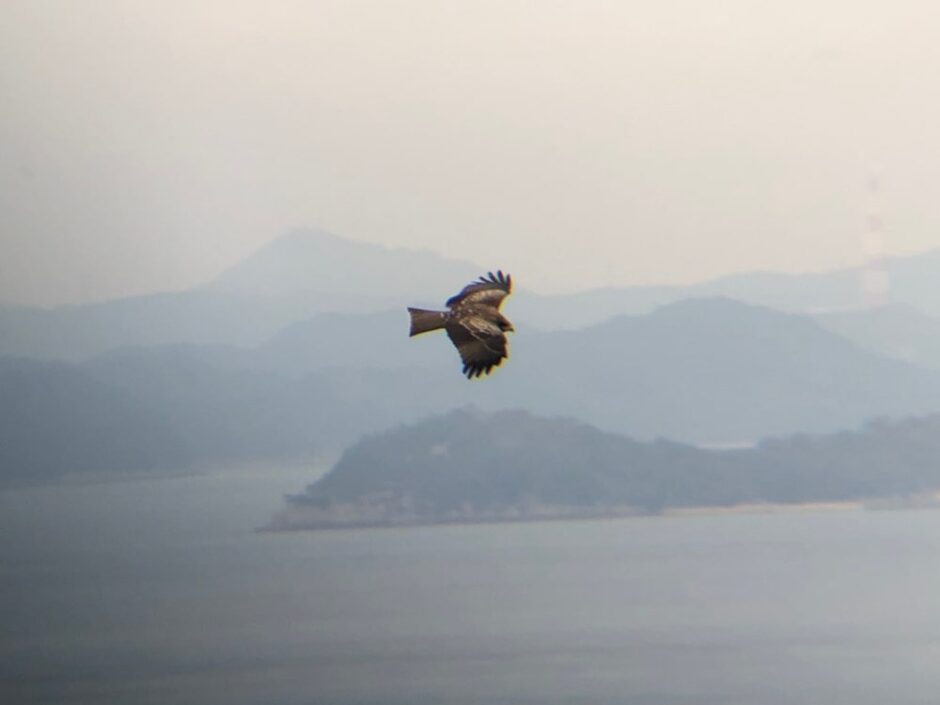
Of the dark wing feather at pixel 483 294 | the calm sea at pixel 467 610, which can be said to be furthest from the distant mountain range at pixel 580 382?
the dark wing feather at pixel 483 294

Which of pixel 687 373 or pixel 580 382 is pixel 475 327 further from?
pixel 687 373

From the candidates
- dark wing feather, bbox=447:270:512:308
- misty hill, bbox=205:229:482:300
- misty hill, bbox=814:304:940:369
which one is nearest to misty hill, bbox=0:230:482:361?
misty hill, bbox=205:229:482:300

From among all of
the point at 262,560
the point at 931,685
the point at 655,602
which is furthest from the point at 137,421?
the point at 931,685

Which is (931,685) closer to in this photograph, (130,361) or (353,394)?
(353,394)

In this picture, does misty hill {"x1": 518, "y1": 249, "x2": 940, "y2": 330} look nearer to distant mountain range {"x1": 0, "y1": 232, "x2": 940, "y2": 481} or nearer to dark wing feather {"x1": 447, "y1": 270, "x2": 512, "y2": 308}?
distant mountain range {"x1": 0, "y1": 232, "x2": 940, "y2": 481}

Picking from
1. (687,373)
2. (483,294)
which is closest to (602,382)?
(687,373)

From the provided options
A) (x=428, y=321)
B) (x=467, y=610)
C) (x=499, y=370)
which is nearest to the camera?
(x=428, y=321)
